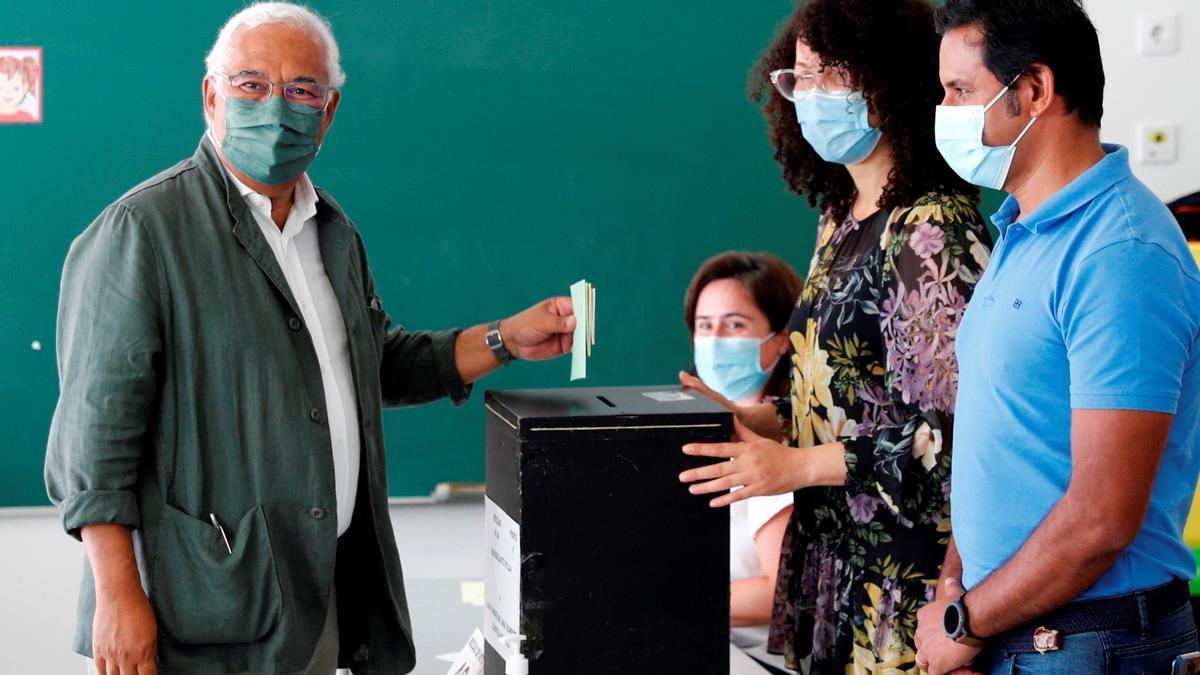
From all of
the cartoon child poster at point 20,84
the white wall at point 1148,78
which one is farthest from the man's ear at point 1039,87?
the cartoon child poster at point 20,84

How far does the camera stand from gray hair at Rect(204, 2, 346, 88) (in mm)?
1609

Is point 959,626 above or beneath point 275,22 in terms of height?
beneath

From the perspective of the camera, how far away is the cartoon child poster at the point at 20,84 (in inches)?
129

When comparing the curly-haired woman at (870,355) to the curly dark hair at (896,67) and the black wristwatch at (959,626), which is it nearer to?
the curly dark hair at (896,67)

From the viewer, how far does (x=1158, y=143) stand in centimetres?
363

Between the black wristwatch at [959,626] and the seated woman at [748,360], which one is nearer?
the black wristwatch at [959,626]

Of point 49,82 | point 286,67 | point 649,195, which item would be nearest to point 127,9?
point 49,82

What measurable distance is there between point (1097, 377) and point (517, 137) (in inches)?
98.3

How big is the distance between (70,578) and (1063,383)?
260 centimetres

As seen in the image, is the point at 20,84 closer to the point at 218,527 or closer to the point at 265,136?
the point at 265,136

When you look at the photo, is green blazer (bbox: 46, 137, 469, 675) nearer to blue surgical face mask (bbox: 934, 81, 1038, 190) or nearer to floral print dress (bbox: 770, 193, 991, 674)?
floral print dress (bbox: 770, 193, 991, 674)

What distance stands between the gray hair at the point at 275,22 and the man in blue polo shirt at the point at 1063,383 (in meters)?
0.81

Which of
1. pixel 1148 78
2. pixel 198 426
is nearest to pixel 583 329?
pixel 198 426

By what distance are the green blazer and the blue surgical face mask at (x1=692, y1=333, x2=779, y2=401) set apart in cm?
114
